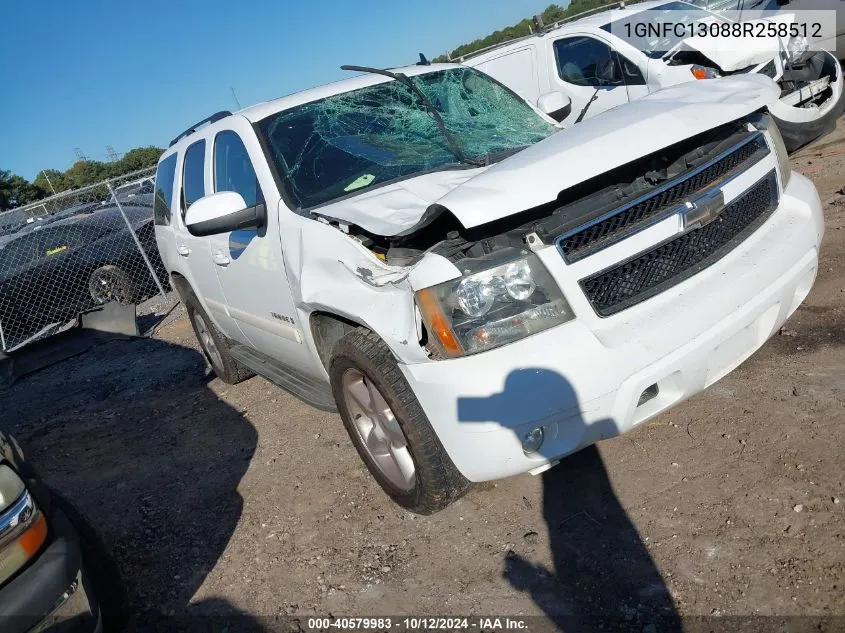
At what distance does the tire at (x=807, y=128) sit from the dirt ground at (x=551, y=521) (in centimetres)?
222

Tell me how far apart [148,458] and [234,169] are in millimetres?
2069

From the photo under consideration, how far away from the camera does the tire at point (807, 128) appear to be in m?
6.23

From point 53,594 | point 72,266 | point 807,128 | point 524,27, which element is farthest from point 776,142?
point 524,27

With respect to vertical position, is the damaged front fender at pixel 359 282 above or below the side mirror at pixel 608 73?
above

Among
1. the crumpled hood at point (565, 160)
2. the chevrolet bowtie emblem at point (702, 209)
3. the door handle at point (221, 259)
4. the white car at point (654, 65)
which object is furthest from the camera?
the white car at point (654, 65)

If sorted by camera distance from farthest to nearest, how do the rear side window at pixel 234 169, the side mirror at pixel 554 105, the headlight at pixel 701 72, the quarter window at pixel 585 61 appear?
1. the quarter window at pixel 585 61
2. the headlight at pixel 701 72
3. the side mirror at pixel 554 105
4. the rear side window at pixel 234 169

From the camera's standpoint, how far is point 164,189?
17.2 ft

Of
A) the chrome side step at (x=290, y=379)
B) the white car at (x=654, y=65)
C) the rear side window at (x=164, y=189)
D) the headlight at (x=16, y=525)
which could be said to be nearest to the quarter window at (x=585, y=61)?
the white car at (x=654, y=65)

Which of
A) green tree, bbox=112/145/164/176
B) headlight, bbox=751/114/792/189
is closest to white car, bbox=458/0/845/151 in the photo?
headlight, bbox=751/114/792/189

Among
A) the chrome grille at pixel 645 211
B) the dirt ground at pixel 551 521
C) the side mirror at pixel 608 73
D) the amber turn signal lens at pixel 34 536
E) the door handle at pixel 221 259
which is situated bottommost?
the dirt ground at pixel 551 521

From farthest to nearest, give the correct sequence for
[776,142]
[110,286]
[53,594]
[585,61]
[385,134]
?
[110,286] → [585,61] → [385,134] → [776,142] → [53,594]

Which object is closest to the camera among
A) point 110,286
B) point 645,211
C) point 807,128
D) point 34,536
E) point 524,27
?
point 34,536

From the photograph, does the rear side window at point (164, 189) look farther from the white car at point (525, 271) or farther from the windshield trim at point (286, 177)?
the white car at point (525, 271)

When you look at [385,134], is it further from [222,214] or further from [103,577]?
[103,577]
